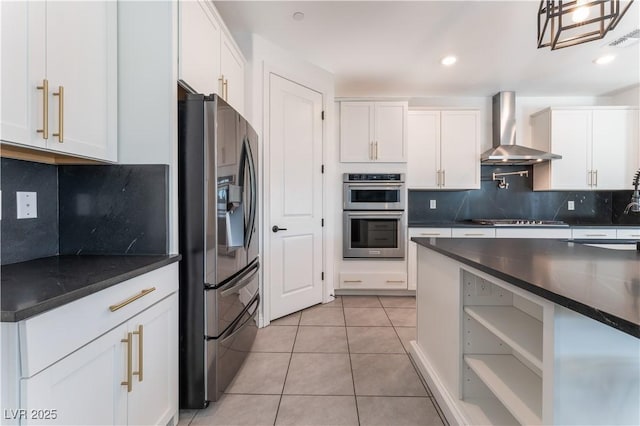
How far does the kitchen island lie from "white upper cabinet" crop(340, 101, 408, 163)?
1784 mm

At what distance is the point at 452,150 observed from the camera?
12.1 feet

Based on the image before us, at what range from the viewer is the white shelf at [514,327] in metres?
1.04

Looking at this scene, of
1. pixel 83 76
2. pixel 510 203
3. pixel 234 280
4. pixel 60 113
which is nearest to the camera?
pixel 60 113

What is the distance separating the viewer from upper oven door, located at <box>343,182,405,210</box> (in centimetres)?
346

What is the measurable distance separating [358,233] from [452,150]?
162 centimetres

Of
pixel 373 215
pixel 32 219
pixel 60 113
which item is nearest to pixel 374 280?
pixel 373 215

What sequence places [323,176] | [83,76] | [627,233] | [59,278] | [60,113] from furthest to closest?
[627,233] < [323,176] < [83,76] < [60,113] < [59,278]

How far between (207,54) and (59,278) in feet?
4.85

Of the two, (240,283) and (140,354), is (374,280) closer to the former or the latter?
(240,283)

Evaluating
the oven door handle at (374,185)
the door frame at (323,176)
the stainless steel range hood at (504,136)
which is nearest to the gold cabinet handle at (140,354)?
the door frame at (323,176)

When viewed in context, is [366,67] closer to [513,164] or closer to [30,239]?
[513,164]

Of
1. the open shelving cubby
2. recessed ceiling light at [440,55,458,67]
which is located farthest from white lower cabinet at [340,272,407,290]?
recessed ceiling light at [440,55,458,67]

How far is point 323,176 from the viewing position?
10.4 feet

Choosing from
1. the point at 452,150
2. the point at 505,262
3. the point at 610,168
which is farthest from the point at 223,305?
the point at 610,168
